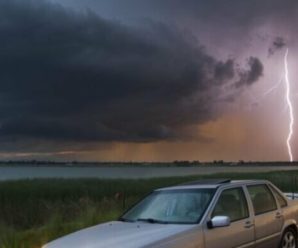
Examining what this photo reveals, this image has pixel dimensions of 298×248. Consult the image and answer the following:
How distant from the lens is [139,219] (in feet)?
24.7

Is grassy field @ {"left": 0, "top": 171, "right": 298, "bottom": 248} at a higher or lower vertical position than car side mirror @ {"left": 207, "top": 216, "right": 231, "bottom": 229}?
lower

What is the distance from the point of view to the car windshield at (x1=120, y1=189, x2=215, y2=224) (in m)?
7.24

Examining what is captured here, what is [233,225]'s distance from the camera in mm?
7477

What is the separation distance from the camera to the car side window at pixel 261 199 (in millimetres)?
8242

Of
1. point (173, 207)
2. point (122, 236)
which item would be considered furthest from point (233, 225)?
point (122, 236)

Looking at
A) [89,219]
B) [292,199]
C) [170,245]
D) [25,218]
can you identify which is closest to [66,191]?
[25,218]

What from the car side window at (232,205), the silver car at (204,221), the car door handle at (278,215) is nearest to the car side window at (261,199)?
the silver car at (204,221)

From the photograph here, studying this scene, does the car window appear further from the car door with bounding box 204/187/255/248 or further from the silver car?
the car door with bounding box 204/187/255/248

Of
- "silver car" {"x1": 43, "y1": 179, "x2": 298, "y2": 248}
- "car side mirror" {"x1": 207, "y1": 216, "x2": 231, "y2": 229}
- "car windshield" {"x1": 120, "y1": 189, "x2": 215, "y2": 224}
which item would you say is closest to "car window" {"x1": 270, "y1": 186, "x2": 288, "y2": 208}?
"silver car" {"x1": 43, "y1": 179, "x2": 298, "y2": 248}

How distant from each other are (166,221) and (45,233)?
5.86m

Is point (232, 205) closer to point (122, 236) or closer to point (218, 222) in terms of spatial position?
point (218, 222)

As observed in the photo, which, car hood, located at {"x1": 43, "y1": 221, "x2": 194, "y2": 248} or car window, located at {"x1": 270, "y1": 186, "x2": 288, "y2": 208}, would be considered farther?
car window, located at {"x1": 270, "y1": 186, "x2": 288, "y2": 208}

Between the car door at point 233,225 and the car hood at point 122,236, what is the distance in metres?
0.41

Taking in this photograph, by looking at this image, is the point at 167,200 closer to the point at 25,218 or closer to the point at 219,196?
the point at 219,196
